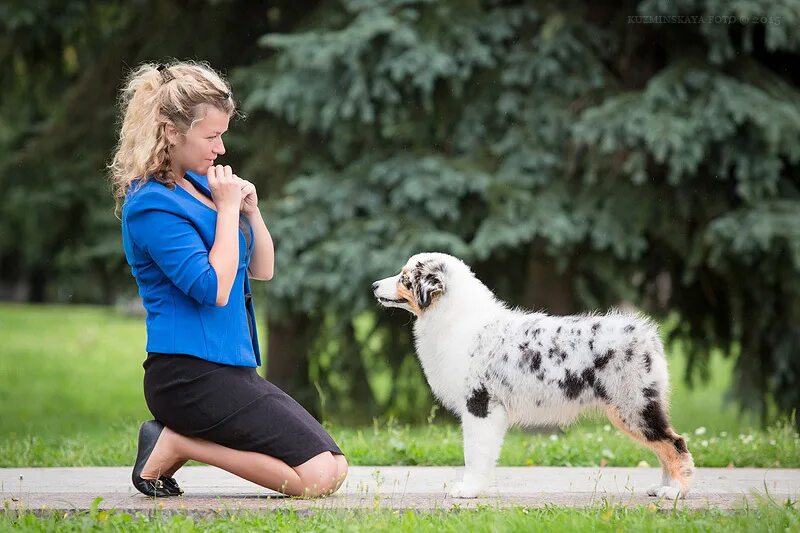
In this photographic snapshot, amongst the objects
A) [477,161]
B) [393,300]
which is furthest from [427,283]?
[477,161]

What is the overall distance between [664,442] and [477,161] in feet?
16.2

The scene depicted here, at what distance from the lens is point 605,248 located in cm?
980

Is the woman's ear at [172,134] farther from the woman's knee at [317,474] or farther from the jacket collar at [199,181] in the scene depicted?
the woman's knee at [317,474]

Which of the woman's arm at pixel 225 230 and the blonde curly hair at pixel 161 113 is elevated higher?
the blonde curly hair at pixel 161 113

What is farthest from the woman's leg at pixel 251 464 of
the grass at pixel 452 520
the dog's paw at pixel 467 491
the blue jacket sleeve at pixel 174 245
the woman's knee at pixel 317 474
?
the blue jacket sleeve at pixel 174 245

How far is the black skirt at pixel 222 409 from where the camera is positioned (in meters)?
4.93

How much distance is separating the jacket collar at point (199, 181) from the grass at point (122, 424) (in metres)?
2.39

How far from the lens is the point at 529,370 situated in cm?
514

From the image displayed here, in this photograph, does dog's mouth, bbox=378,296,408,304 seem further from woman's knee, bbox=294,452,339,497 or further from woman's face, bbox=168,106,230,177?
woman's face, bbox=168,106,230,177

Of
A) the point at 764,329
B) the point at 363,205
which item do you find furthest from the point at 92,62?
the point at 764,329

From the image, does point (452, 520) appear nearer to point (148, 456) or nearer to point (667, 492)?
point (667, 492)

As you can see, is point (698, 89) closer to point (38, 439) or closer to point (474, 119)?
point (474, 119)

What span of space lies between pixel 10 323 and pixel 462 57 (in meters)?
21.6

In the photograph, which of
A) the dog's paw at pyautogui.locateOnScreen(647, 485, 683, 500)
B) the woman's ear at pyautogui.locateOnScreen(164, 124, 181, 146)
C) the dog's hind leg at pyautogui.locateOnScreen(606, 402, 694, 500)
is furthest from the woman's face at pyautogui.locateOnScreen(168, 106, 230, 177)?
the dog's paw at pyautogui.locateOnScreen(647, 485, 683, 500)
